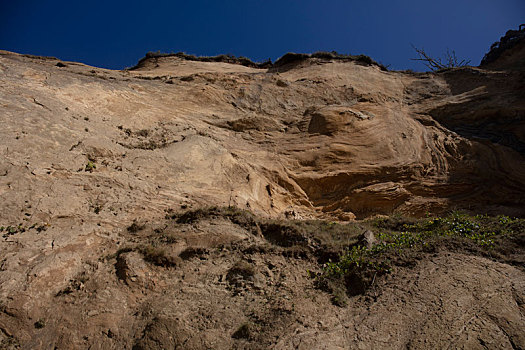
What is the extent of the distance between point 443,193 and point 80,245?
11055 millimetres

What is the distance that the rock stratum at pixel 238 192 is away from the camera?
5.56m

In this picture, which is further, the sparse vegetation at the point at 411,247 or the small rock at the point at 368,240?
the small rock at the point at 368,240

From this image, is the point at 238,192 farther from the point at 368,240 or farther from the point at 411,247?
the point at 411,247

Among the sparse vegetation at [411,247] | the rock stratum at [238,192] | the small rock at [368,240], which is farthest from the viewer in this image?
the small rock at [368,240]

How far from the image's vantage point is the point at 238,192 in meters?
9.91

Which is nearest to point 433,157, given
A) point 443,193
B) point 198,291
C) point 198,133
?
point 443,193

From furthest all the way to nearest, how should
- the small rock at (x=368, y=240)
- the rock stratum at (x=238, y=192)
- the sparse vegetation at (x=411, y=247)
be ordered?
the small rock at (x=368, y=240), the sparse vegetation at (x=411, y=247), the rock stratum at (x=238, y=192)

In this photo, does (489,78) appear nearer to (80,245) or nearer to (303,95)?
(303,95)

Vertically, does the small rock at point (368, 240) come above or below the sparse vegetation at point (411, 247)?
above

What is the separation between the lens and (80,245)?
6621mm

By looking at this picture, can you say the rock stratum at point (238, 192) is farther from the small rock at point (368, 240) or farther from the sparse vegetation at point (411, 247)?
the small rock at point (368, 240)

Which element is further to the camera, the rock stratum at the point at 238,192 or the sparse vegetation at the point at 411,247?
the sparse vegetation at the point at 411,247

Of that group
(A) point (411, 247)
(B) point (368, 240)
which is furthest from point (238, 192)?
(A) point (411, 247)

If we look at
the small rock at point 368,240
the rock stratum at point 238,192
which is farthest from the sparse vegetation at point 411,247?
the rock stratum at point 238,192
